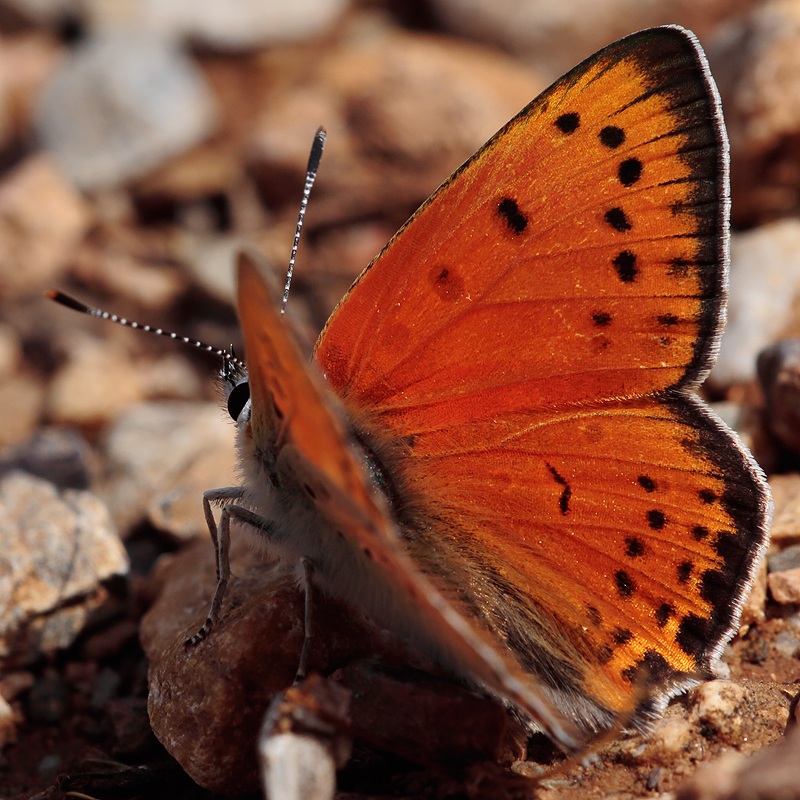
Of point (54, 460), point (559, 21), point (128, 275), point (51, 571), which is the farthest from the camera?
point (559, 21)

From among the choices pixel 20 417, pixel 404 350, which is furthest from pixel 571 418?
pixel 20 417

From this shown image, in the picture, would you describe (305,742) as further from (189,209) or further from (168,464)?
(189,209)

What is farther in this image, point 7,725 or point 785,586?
point 7,725

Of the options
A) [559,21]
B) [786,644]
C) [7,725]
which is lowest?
[7,725]

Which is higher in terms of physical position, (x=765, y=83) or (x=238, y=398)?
(x=765, y=83)

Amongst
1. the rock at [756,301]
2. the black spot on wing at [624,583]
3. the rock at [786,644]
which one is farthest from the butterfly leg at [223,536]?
the rock at [756,301]

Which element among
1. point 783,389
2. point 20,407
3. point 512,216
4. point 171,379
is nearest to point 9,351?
point 20,407

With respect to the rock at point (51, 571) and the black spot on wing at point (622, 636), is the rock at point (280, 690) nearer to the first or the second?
Result: the black spot on wing at point (622, 636)

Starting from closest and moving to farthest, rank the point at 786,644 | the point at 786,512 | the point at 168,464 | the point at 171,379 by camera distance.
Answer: the point at 786,644
the point at 786,512
the point at 168,464
the point at 171,379
